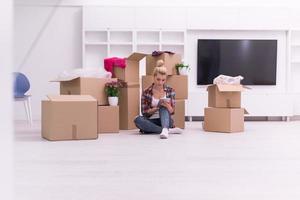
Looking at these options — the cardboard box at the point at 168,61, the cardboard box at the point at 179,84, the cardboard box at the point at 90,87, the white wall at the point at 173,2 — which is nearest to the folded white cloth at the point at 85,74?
the cardboard box at the point at 90,87

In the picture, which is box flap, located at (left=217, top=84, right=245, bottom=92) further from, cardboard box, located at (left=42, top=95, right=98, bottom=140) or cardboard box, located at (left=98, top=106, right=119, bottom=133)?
cardboard box, located at (left=42, top=95, right=98, bottom=140)

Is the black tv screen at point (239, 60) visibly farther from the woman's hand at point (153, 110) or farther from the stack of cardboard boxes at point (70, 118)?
the stack of cardboard boxes at point (70, 118)

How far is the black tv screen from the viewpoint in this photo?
693cm

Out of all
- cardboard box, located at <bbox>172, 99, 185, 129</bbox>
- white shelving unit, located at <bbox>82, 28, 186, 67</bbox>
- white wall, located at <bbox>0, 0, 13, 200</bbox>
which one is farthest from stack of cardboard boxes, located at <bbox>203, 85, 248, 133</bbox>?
white wall, located at <bbox>0, 0, 13, 200</bbox>

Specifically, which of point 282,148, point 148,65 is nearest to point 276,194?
point 282,148

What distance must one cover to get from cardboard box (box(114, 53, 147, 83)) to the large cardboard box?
0.35ft

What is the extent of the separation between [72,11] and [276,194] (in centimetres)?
572

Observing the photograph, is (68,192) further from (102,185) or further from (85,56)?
(85,56)

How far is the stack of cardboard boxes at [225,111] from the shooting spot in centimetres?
471

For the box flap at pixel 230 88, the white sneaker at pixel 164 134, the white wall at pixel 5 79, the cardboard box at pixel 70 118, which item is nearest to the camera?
the white wall at pixel 5 79

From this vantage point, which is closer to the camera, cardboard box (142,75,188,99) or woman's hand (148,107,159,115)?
woman's hand (148,107,159,115)

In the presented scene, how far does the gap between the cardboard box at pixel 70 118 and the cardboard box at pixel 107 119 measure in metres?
0.65

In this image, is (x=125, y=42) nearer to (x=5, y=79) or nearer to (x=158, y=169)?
(x=158, y=169)

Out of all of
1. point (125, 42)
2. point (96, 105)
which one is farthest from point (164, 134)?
point (125, 42)
